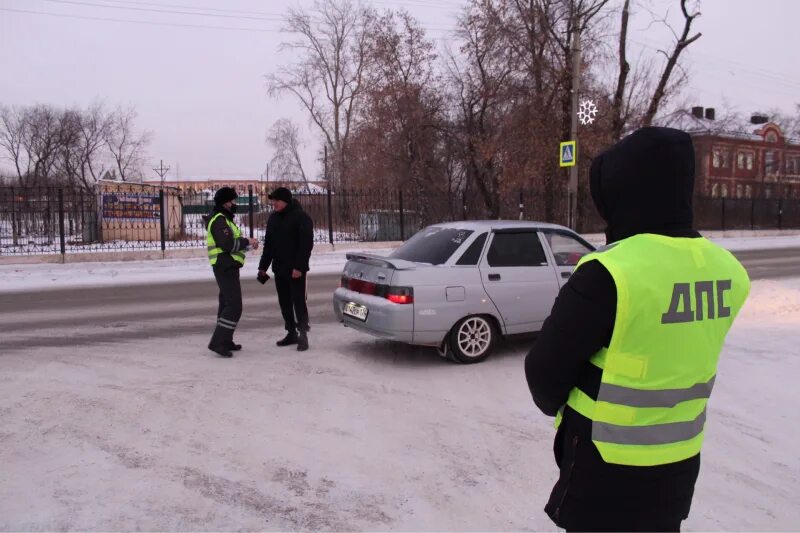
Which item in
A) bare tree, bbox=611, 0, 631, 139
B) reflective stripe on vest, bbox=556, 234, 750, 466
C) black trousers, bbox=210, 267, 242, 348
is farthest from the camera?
bare tree, bbox=611, 0, 631, 139

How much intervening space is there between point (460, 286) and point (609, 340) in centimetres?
468

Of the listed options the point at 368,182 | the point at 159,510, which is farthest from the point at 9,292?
the point at 368,182

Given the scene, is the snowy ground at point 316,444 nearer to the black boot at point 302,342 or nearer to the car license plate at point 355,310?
the black boot at point 302,342

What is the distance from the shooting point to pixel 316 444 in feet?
14.3

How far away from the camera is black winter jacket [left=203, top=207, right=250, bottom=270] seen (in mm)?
6738

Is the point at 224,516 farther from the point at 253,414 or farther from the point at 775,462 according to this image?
the point at 775,462

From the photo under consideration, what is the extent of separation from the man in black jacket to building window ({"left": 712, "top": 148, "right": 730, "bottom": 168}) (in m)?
64.3

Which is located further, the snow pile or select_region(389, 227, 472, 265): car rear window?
the snow pile

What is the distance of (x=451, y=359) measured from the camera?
670 cm

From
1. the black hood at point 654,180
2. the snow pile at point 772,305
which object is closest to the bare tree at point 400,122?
the snow pile at point 772,305

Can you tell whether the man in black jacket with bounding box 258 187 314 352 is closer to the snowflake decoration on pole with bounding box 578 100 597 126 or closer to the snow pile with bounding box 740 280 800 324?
the snow pile with bounding box 740 280 800 324

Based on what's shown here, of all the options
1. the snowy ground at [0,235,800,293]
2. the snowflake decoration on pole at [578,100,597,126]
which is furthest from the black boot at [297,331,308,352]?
the snowflake decoration on pole at [578,100,597,126]

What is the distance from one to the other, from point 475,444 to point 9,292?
39.8 ft

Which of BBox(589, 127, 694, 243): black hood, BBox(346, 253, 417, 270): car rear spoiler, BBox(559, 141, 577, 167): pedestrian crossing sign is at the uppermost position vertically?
BBox(559, 141, 577, 167): pedestrian crossing sign
